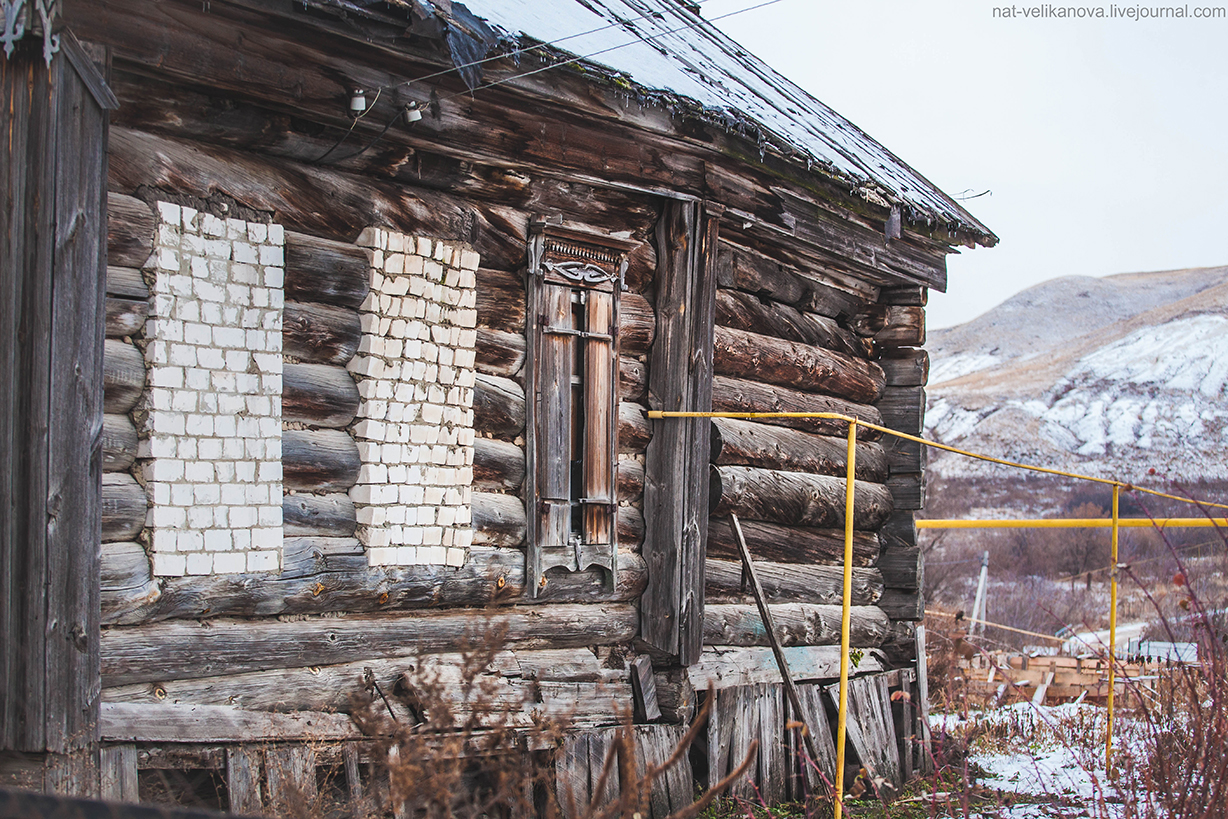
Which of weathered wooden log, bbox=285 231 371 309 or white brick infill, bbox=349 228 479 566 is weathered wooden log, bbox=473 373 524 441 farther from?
weathered wooden log, bbox=285 231 371 309

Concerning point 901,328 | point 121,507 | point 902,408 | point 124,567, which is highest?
point 901,328

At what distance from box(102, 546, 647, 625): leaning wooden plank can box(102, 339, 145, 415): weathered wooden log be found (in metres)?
0.68

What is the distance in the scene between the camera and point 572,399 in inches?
224

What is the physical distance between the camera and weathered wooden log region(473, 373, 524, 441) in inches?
207

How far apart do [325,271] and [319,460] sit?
32.2 inches

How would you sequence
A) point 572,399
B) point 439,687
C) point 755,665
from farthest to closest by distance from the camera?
point 755,665, point 572,399, point 439,687

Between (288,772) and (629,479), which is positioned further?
(629,479)

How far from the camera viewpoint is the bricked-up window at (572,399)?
18.0 feet

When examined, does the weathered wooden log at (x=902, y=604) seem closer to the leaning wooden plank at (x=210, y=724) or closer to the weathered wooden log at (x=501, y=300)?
the weathered wooden log at (x=501, y=300)

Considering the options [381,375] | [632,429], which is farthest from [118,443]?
[632,429]

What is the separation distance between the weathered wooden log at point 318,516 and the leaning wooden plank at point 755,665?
2.28m

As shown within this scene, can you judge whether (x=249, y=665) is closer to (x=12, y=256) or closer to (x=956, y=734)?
(x=12, y=256)

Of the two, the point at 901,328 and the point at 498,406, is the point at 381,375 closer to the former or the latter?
the point at 498,406

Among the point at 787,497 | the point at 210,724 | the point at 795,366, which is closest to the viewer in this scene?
the point at 210,724
